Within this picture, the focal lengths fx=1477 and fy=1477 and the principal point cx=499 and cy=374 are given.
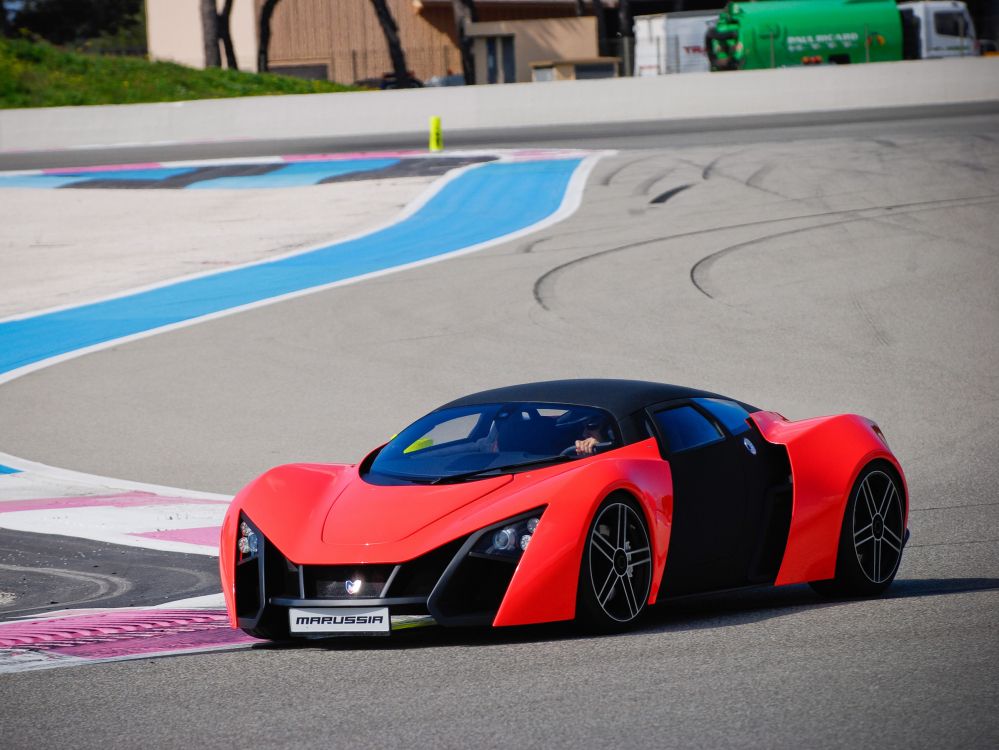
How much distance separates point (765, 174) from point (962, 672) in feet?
69.8

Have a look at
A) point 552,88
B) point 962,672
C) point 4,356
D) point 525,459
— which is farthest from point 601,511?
point 552,88

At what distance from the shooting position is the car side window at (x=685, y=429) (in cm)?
694

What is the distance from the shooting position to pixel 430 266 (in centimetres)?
2006

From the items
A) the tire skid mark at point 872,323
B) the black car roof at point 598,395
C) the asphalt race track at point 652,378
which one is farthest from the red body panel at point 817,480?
the tire skid mark at point 872,323

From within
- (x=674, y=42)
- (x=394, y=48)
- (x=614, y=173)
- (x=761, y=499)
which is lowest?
(x=761, y=499)

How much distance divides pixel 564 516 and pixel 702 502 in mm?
997

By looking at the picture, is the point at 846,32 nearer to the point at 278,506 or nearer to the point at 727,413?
the point at 727,413

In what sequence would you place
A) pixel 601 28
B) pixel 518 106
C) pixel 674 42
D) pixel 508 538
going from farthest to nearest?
pixel 601 28
pixel 674 42
pixel 518 106
pixel 508 538

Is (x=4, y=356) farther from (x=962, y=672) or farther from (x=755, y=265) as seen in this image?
(x=962, y=672)

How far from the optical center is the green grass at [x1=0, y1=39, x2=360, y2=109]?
44.9m

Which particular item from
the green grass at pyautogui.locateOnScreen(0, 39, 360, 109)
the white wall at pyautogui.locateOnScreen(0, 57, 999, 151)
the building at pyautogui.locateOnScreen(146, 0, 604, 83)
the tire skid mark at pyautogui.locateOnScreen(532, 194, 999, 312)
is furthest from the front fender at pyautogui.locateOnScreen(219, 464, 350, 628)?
the building at pyautogui.locateOnScreen(146, 0, 604, 83)

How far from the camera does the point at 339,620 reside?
6.04 m

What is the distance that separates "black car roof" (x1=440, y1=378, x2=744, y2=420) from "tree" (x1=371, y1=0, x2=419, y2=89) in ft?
173

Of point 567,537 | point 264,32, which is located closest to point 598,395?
point 567,537
